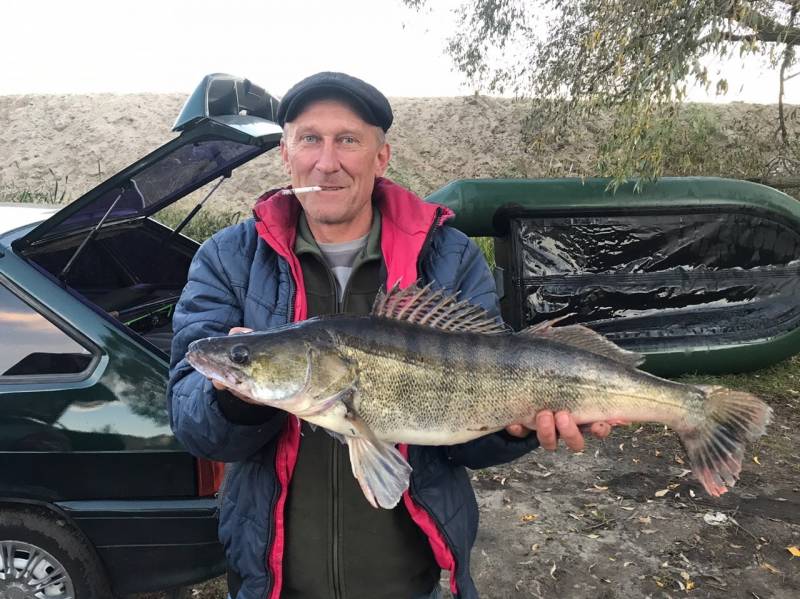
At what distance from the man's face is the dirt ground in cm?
261

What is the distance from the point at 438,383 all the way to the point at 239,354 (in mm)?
660

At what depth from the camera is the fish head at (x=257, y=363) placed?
1.76 meters

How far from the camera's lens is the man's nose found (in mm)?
1989

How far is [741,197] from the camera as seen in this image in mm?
6707

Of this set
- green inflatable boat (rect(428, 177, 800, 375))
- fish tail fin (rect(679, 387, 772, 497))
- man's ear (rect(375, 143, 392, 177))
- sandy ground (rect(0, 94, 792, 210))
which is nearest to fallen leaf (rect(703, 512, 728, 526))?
green inflatable boat (rect(428, 177, 800, 375))

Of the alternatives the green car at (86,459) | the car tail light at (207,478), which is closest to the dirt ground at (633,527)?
the green car at (86,459)

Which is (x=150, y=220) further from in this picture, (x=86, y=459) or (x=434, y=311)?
(x=434, y=311)

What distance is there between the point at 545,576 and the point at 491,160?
19.3 metres

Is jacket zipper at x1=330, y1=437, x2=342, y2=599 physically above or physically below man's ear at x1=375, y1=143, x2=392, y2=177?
below

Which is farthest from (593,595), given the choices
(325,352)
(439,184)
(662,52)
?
(439,184)

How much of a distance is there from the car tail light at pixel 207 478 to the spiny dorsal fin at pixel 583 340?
1.70 meters

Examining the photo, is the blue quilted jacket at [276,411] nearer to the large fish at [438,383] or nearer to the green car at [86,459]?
the large fish at [438,383]

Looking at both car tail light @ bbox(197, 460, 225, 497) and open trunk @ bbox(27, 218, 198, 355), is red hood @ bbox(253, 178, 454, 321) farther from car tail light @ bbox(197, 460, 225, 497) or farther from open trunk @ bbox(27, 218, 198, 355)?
open trunk @ bbox(27, 218, 198, 355)

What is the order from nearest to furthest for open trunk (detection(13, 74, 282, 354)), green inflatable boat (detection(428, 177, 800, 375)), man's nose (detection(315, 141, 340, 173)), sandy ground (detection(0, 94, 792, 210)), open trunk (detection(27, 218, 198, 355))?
man's nose (detection(315, 141, 340, 173)) → open trunk (detection(13, 74, 282, 354)) → open trunk (detection(27, 218, 198, 355)) → green inflatable boat (detection(428, 177, 800, 375)) → sandy ground (detection(0, 94, 792, 210))
